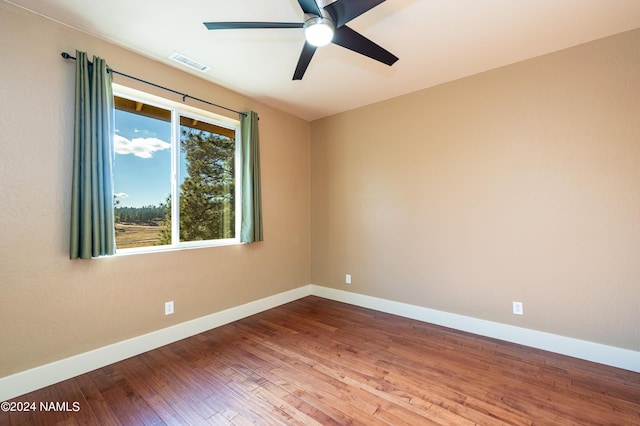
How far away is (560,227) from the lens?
2617mm

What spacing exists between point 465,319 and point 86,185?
3827 millimetres

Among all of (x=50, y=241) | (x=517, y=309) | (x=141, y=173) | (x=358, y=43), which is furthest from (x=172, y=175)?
(x=517, y=309)

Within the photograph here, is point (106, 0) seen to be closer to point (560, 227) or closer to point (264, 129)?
point (264, 129)

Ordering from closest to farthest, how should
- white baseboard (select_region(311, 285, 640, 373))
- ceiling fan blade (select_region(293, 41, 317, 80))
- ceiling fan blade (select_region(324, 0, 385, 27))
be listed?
ceiling fan blade (select_region(324, 0, 385, 27))
ceiling fan blade (select_region(293, 41, 317, 80))
white baseboard (select_region(311, 285, 640, 373))

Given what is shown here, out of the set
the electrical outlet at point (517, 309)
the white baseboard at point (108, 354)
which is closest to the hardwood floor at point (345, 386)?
the white baseboard at point (108, 354)

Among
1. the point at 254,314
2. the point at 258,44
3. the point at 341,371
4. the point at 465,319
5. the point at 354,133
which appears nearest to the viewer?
the point at 341,371

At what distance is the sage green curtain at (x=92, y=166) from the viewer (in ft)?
7.24

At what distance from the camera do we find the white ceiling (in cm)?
205

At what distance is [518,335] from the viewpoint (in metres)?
2.79

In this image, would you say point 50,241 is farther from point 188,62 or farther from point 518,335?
point 518,335

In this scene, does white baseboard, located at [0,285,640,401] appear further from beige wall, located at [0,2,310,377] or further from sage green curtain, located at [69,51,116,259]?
sage green curtain, located at [69,51,116,259]

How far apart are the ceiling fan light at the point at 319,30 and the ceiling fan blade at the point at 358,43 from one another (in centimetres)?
8

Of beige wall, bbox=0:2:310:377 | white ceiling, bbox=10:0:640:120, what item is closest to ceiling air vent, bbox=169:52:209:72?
white ceiling, bbox=10:0:640:120

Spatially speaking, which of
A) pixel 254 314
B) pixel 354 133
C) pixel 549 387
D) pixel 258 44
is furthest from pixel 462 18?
pixel 254 314
